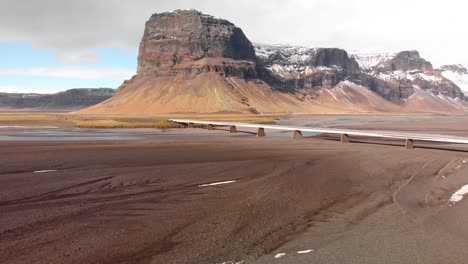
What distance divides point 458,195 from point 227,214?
963 centimetres

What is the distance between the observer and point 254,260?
9406 mm

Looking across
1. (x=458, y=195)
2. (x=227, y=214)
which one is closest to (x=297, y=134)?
(x=458, y=195)

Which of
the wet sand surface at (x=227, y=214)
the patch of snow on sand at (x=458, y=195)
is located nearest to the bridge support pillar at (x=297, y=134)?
the wet sand surface at (x=227, y=214)

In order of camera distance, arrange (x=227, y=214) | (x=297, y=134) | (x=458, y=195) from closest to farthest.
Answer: (x=227, y=214) → (x=458, y=195) → (x=297, y=134)

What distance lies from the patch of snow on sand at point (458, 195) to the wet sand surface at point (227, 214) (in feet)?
0.77

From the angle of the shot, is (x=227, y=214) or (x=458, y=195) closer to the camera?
(x=227, y=214)

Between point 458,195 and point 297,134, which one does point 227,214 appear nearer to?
point 458,195

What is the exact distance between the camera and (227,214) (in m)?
13.5

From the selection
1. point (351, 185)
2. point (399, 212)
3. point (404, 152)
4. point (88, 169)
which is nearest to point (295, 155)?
point (404, 152)

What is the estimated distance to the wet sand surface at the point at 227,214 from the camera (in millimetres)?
9898

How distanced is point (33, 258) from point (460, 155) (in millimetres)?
31963

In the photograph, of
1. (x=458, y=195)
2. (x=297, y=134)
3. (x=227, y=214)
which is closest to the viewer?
(x=227, y=214)

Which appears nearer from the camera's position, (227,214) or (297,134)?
(227,214)

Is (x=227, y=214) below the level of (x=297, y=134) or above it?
below
